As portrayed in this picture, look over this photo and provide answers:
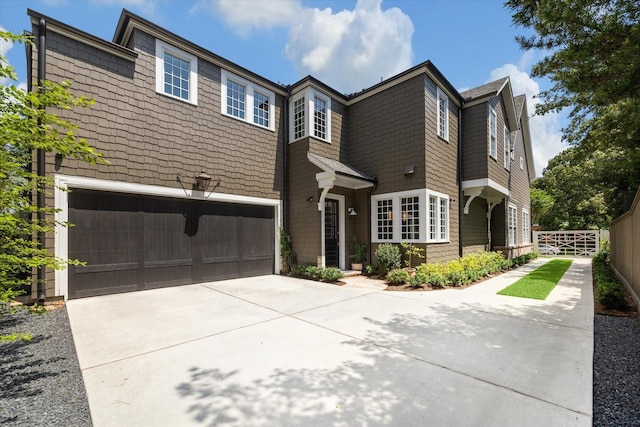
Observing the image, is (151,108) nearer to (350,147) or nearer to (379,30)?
(350,147)

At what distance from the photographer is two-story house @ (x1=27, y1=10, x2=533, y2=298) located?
21.5 feet

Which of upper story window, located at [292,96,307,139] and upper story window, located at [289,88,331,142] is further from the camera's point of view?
upper story window, located at [292,96,307,139]

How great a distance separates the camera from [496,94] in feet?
35.4

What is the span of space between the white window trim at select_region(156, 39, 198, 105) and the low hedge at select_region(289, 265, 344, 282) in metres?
5.75

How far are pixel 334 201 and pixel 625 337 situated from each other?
789cm

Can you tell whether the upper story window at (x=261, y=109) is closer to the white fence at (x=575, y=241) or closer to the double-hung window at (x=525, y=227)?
the double-hung window at (x=525, y=227)

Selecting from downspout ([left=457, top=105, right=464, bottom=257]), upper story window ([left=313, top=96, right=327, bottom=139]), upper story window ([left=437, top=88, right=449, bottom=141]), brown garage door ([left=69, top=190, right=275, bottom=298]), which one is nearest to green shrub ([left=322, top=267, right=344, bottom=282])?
brown garage door ([left=69, top=190, right=275, bottom=298])

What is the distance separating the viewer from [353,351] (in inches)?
140

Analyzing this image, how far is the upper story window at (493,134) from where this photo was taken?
11.3 m

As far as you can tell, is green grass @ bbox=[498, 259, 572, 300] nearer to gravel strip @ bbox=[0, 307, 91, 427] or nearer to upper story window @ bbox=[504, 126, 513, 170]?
upper story window @ bbox=[504, 126, 513, 170]

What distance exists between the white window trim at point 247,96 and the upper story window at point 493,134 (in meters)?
8.24

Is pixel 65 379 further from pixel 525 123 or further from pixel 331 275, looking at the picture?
pixel 525 123

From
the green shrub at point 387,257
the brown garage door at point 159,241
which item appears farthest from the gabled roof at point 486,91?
the brown garage door at point 159,241

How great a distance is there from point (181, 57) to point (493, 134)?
445 inches
